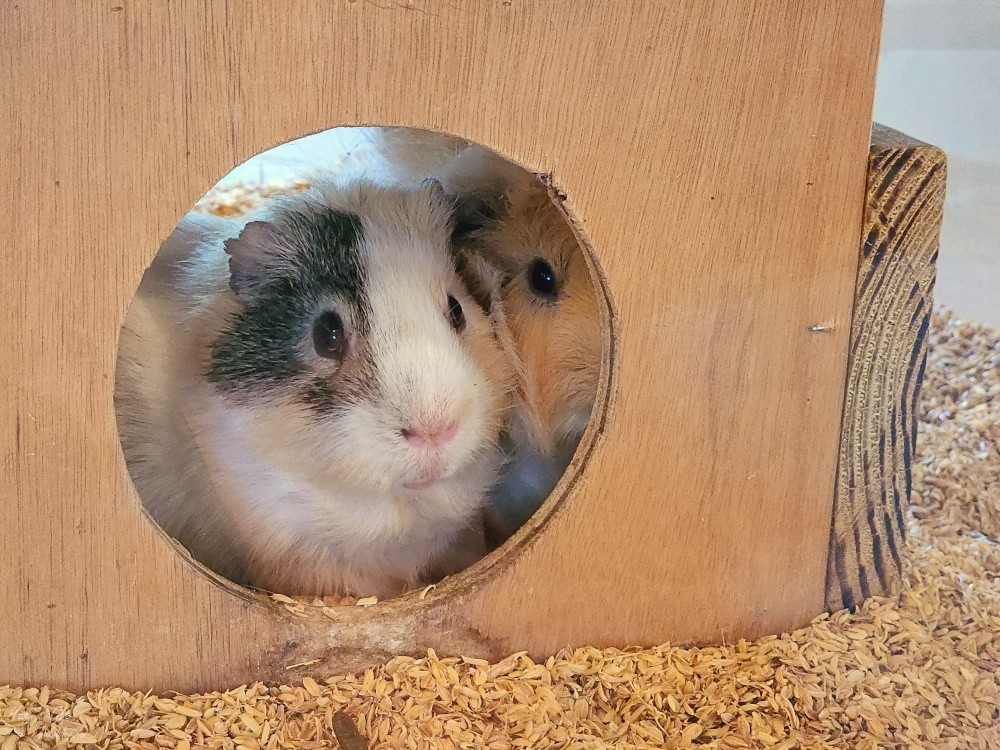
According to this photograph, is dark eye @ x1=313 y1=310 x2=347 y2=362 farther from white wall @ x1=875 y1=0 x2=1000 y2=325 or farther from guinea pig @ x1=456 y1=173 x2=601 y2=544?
white wall @ x1=875 y1=0 x2=1000 y2=325

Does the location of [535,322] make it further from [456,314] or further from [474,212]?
[474,212]

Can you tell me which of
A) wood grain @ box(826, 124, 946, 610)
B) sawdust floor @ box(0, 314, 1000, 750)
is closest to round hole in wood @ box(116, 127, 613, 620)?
sawdust floor @ box(0, 314, 1000, 750)

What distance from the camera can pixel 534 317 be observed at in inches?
76.9

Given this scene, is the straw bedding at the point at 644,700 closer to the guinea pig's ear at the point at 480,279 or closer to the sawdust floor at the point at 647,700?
the sawdust floor at the point at 647,700

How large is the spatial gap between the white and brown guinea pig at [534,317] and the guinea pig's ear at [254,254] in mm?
485

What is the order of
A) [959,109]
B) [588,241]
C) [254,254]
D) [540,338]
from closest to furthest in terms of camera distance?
[588,241] < [254,254] < [540,338] < [959,109]

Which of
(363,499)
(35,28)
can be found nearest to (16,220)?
(35,28)

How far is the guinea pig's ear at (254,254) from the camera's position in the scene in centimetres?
171

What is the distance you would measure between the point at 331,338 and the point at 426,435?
29cm

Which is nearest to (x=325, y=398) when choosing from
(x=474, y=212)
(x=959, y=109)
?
(x=474, y=212)

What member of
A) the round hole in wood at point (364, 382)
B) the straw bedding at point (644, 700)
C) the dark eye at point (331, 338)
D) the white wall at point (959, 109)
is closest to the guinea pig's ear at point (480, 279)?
the round hole in wood at point (364, 382)

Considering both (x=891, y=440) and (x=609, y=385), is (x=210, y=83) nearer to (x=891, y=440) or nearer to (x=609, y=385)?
(x=609, y=385)

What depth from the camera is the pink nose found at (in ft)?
5.07

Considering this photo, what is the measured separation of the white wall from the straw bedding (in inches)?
68.2
